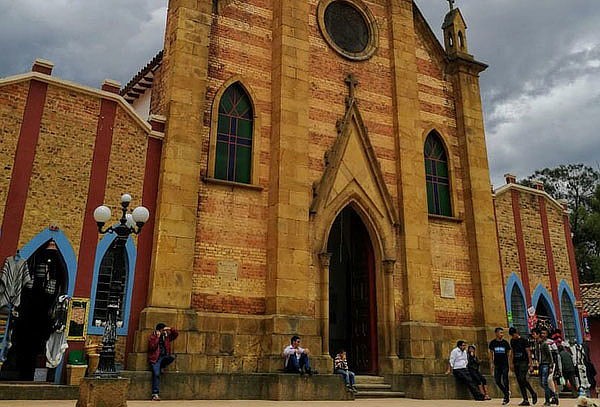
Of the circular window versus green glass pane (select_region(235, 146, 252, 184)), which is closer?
green glass pane (select_region(235, 146, 252, 184))

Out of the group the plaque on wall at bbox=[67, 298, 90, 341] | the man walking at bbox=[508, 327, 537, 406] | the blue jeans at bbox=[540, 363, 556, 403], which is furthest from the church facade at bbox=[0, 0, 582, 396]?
the blue jeans at bbox=[540, 363, 556, 403]

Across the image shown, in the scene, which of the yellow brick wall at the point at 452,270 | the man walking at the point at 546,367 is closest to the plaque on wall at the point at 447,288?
the yellow brick wall at the point at 452,270

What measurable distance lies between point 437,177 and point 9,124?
13709 mm

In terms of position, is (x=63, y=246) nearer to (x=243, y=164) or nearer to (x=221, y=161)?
(x=221, y=161)

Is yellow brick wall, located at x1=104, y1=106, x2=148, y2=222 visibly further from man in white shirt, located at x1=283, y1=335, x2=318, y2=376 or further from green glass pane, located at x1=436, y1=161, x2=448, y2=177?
green glass pane, located at x1=436, y1=161, x2=448, y2=177

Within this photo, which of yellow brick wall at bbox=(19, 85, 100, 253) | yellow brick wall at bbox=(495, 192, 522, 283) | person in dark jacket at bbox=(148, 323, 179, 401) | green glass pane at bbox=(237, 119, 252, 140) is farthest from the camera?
yellow brick wall at bbox=(495, 192, 522, 283)

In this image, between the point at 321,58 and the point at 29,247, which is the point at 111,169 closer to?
the point at 29,247

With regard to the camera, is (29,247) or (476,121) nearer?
(29,247)

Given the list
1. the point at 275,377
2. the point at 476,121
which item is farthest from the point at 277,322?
the point at 476,121

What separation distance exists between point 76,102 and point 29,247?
3920 mm

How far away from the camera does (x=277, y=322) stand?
14.3 metres

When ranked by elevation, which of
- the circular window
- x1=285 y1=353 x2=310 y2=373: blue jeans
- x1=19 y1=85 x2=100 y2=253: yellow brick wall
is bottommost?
x1=285 y1=353 x2=310 y2=373: blue jeans

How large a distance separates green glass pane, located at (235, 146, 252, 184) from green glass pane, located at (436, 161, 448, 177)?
294 inches

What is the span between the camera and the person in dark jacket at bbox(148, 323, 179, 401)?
12.0 metres
